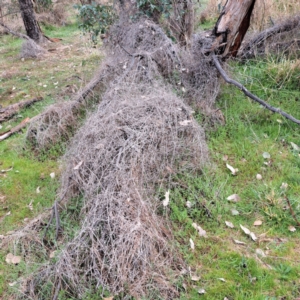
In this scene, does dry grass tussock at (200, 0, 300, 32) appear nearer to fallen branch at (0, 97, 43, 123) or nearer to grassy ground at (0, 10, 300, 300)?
grassy ground at (0, 10, 300, 300)

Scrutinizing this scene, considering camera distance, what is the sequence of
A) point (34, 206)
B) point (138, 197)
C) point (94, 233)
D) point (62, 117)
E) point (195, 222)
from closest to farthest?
1. point (94, 233)
2. point (138, 197)
3. point (195, 222)
4. point (34, 206)
5. point (62, 117)

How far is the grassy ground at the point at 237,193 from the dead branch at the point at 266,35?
0.20m

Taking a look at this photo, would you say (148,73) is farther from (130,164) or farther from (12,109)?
(12,109)

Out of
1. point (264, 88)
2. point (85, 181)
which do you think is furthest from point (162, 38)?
point (85, 181)

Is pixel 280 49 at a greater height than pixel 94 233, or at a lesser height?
greater

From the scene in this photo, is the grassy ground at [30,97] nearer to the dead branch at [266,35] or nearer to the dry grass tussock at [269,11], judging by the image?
the dead branch at [266,35]

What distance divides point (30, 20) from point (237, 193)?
7799 mm

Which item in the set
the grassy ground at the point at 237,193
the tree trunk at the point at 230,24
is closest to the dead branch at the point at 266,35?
the grassy ground at the point at 237,193

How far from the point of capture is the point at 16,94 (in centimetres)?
577

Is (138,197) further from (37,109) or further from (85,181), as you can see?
(37,109)

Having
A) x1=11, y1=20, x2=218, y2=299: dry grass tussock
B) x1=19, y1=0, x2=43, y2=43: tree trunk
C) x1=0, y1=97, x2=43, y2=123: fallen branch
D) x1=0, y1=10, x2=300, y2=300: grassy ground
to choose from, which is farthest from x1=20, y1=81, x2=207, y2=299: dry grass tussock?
x1=19, y1=0, x2=43, y2=43: tree trunk

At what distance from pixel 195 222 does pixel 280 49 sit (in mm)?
3444

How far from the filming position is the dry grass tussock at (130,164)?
2.21 meters

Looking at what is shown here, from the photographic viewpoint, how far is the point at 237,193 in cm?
306
